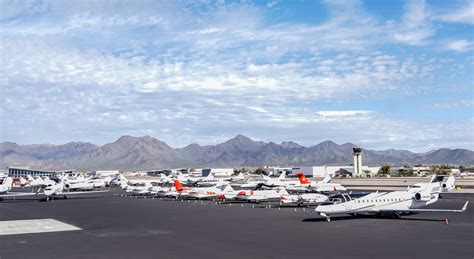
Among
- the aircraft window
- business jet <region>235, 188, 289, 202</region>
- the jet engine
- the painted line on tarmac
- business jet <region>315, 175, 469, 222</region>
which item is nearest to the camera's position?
the painted line on tarmac

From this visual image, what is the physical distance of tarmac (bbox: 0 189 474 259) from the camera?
965 inches

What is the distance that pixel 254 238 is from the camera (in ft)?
97.8

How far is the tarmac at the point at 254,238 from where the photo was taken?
965 inches

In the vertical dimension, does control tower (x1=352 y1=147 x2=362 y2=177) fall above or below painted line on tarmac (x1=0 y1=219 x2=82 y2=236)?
above

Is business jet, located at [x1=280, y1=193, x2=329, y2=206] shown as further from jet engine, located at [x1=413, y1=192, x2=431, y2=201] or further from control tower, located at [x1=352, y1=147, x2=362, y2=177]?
control tower, located at [x1=352, y1=147, x2=362, y2=177]

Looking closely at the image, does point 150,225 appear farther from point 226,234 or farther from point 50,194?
point 50,194

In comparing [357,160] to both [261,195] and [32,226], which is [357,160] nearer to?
[261,195]

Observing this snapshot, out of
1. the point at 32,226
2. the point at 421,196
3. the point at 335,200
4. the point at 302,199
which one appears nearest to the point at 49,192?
the point at 32,226

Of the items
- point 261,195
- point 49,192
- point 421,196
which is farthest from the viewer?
point 49,192

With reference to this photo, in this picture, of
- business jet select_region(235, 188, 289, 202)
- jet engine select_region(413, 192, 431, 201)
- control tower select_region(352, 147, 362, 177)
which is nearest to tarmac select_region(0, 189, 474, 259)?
jet engine select_region(413, 192, 431, 201)

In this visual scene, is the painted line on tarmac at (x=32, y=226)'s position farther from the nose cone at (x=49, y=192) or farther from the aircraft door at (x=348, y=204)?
the nose cone at (x=49, y=192)

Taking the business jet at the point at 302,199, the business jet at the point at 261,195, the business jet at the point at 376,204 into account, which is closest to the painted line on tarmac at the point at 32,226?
the business jet at the point at 376,204

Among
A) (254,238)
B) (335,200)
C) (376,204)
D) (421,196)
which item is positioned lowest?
(254,238)

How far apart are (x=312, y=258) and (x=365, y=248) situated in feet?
13.0
